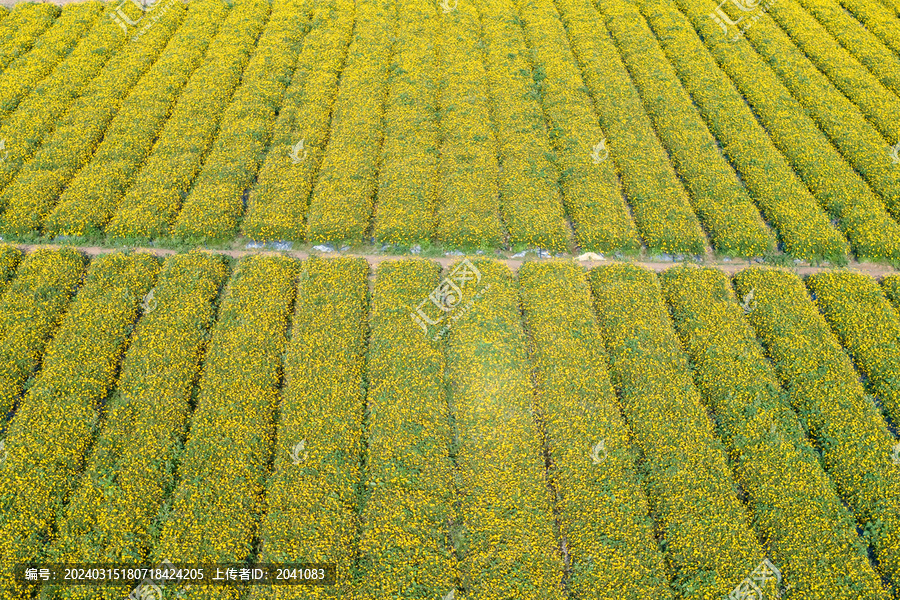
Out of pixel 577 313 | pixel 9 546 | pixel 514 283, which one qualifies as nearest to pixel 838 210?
pixel 577 313

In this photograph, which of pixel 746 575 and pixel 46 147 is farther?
pixel 46 147

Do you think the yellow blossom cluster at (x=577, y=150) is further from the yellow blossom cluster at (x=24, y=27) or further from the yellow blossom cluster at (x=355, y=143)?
the yellow blossom cluster at (x=24, y=27)

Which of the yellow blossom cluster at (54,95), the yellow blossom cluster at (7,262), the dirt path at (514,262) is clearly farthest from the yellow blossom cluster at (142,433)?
the yellow blossom cluster at (54,95)

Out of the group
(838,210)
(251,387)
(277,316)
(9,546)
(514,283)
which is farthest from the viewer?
(838,210)

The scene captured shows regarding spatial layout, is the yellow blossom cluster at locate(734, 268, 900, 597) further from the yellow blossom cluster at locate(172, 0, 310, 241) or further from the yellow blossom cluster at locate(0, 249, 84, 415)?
the yellow blossom cluster at locate(0, 249, 84, 415)

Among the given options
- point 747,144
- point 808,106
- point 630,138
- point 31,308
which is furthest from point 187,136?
point 808,106

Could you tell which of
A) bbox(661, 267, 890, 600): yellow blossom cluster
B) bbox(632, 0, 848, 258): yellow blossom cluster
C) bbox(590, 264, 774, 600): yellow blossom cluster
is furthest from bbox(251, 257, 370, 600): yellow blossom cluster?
bbox(632, 0, 848, 258): yellow blossom cluster

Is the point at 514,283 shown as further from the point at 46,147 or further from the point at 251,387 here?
the point at 46,147
